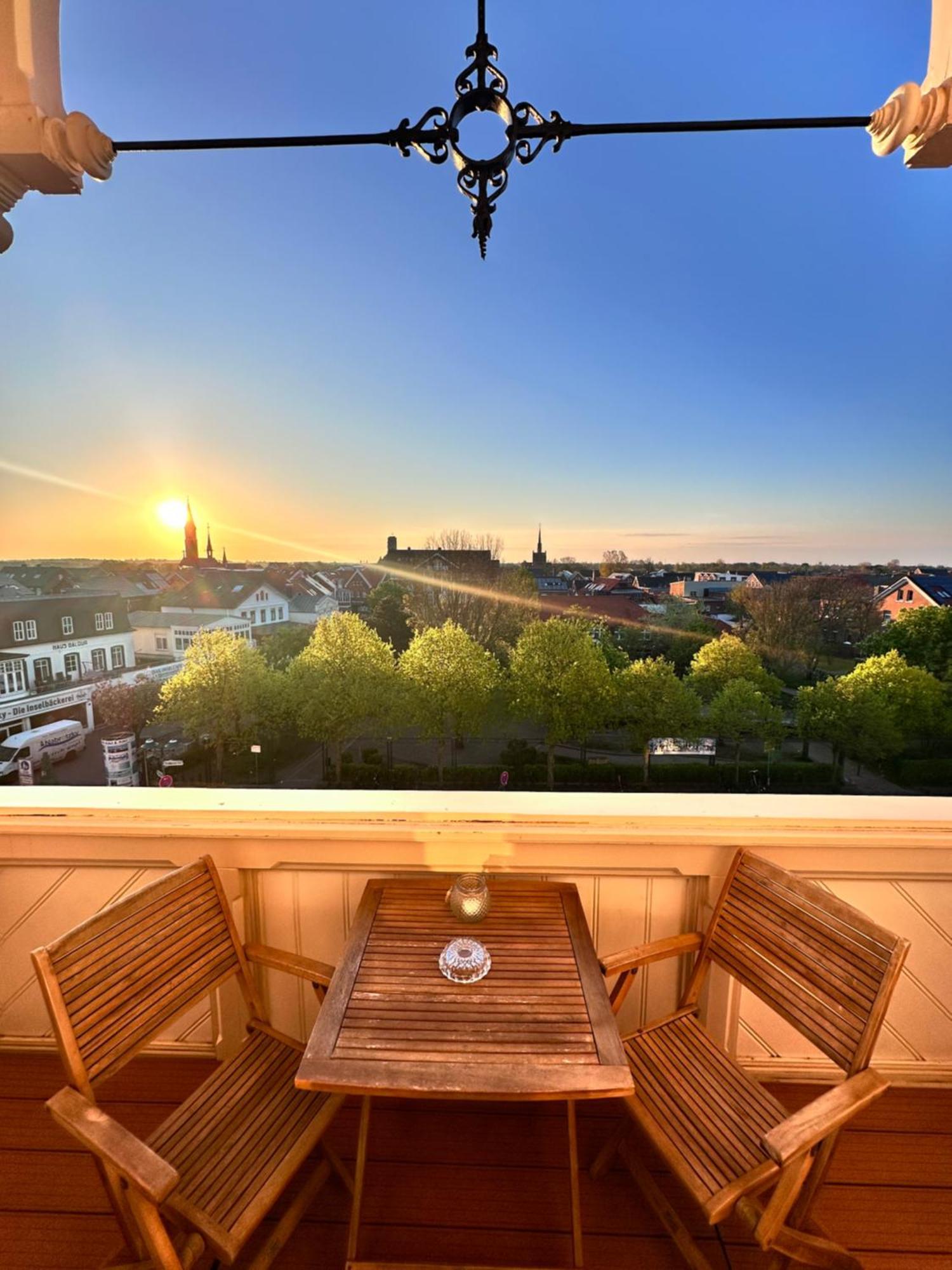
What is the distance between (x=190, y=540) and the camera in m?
3.92

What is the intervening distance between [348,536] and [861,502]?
7.45m

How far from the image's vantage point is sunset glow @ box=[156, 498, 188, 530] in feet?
13.1

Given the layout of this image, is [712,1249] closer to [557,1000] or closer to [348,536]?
[557,1000]

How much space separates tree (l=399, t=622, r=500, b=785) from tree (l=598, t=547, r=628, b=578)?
6.54 ft

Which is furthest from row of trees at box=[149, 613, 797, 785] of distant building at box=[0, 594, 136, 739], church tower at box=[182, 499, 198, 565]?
distant building at box=[0, 594, 136, 739]

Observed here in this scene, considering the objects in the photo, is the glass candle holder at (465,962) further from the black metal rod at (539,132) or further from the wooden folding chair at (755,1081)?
the black metal rod at (539,132)

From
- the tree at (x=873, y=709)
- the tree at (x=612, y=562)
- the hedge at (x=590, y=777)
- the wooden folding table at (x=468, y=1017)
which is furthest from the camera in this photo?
the hedge at (x=590, y=777)

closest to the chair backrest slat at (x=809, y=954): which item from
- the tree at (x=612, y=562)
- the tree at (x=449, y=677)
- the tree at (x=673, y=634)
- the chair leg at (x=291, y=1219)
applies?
the chair leg at (x=291, y=1219)

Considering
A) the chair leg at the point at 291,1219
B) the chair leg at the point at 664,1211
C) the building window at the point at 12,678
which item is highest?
the building window at the point at 12,678

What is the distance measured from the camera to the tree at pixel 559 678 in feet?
27.6

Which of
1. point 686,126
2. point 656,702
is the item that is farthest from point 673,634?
point 686,126

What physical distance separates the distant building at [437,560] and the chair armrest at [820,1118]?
6.88m

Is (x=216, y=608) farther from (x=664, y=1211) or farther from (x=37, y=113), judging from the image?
(x=664, y=1211)

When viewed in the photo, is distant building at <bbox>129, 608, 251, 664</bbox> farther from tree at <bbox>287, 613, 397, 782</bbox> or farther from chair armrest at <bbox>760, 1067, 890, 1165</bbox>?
chair armrest at <bbox>760, 1067, 890, 1165</bbox>
